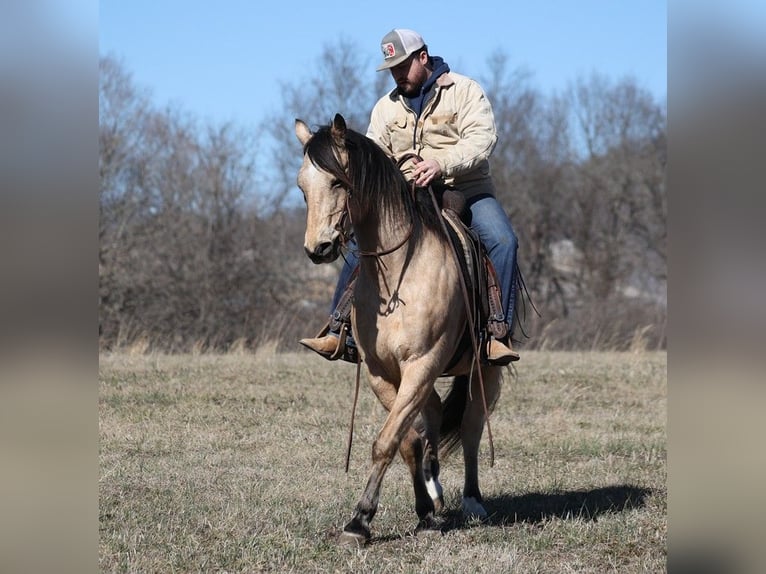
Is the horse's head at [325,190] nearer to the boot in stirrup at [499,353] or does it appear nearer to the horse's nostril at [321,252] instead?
the horse's nostril at [321,252]

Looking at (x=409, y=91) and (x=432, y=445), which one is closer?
(x=409, y=91)

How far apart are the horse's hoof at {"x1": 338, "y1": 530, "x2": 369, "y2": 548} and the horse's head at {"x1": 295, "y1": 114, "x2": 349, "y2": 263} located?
1.66m

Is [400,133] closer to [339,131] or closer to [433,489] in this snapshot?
[339,131]

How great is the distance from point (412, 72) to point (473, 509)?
298cm

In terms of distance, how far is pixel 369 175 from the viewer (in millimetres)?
6094

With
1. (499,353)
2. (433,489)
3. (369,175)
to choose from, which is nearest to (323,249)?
(369,175)

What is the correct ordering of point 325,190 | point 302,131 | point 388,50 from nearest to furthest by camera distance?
point 325,190
point 302,131
point 388,50

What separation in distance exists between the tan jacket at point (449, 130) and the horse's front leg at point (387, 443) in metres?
1.49

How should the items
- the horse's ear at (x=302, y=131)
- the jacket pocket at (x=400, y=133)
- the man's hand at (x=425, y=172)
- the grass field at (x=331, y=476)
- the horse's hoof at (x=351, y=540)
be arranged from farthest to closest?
1. the jacket pocket at (x=400, y=133)
2. the man's hand at (x=425, y=172)
3. the horse's ear at (x=302, y=131)
4. the horse's hoof at (x=351, y=540)
5. the grass field at (x=331, y=476)

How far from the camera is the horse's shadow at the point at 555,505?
7031 millimetres

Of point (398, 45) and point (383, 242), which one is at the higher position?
point (398, 45)

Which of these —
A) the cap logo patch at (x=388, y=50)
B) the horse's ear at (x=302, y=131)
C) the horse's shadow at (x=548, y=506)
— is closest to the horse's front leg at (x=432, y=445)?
Result: the horse's shadow at (x=548, y=506)
